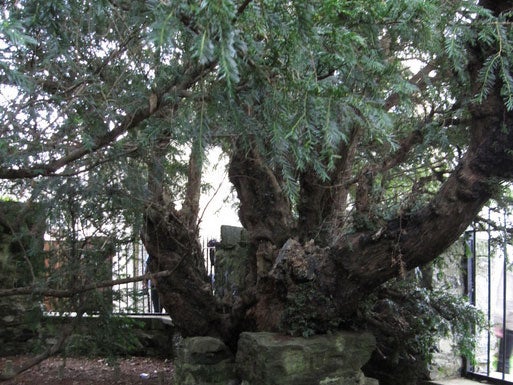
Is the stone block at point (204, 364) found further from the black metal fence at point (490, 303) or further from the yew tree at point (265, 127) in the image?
the black metal fence at point (490, 303)

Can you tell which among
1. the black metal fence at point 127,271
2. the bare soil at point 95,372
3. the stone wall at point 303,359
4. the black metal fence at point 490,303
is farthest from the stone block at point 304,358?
the bare soil at point 95,372

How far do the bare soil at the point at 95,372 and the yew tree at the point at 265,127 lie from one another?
62.2 inches

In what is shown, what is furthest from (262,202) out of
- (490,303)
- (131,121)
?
(131,121)

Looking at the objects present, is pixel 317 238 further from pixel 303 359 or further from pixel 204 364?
pixel 204 364

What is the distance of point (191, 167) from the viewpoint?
5.29 metres

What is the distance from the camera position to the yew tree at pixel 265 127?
2244mm

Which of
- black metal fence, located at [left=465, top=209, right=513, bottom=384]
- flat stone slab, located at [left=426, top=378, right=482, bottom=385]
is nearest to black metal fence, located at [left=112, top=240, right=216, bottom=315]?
flat stone slab, located at [left=426, top=378, right=482, bottom=385]

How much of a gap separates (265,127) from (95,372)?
18.1 ft

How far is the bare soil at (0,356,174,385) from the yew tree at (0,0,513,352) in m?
1.58

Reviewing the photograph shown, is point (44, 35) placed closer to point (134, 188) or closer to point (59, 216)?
point (134, 188)

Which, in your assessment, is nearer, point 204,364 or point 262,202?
point 204,364

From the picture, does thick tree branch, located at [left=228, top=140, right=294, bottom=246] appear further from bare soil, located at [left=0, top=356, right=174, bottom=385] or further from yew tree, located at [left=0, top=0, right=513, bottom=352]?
bare soil, located at [left=0, top=356, right=174, bottom=385]

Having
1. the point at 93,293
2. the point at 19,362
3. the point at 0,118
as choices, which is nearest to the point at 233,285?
the point at 93,293

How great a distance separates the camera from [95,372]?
22.5ft
